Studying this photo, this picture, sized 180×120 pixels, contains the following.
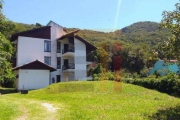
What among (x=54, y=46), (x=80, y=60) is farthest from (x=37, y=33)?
(x=80, y=60)

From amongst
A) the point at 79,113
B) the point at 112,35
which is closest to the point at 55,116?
the point at 79,113

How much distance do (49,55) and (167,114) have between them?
28.1 meters

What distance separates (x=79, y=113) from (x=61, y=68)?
90.0 feet

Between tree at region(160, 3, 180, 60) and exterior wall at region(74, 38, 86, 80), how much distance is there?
2646 cm

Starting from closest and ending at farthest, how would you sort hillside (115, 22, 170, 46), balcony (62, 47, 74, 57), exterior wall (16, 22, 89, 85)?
exterior wall (16, 22, 89, 85), balcony (62, 47, 74, 57), hillside (115, 22, 170, 46)

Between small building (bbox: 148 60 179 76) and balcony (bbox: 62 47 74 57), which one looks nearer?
small building (bbox: 148 60 179 76)

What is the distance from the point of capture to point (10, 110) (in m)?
13.7

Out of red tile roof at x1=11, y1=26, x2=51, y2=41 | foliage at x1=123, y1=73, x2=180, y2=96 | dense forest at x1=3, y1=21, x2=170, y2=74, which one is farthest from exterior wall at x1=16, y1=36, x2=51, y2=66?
foliage at x1=123, y1=73, x2=180, y2=96

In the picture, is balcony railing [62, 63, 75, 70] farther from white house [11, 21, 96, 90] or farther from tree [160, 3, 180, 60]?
tree [160, 3, 180, 60]

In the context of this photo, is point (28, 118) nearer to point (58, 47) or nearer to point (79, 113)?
Result: point (79, 113)

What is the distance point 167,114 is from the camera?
43.2 ft

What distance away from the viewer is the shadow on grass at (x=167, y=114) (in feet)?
40.6

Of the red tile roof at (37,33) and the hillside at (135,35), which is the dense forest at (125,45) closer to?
the hillside at (135,35)

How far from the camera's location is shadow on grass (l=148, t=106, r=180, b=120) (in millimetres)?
12367
